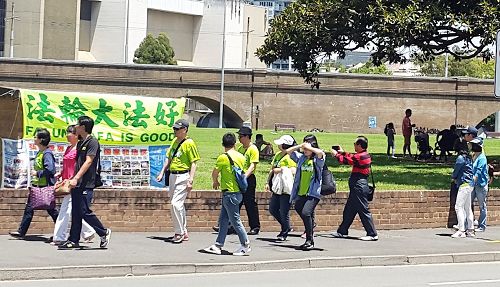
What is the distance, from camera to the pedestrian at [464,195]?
18.1 m

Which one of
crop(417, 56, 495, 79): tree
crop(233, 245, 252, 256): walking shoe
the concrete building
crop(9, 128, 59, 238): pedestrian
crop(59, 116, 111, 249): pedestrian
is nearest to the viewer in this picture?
crop(59, 116, 111, 249): pedestrian

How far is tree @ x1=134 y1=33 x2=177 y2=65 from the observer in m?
101

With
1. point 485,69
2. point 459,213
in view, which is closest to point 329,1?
point 459,213

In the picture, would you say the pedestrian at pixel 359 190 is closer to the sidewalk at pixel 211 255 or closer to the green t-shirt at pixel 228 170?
the sidewalk at pixel 211 255

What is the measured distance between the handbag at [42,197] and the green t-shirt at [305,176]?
12.7 ft

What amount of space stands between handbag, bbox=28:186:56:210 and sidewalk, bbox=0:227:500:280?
1.97 feet

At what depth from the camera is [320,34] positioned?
32.5m

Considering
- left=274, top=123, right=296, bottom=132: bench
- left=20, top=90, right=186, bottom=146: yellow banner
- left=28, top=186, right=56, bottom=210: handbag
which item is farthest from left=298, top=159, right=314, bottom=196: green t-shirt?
left=274, top=123, right=296, bottom=132: bench

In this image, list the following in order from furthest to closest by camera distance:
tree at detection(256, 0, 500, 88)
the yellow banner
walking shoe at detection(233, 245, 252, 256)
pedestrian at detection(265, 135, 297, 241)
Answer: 1. tree at detection(256, 0, 500, 88)
2. the yellow banner
3. pedestrian at detection(265, 135, 297, 241)
4. walking shoe at detection(233, 245, 252, 256)

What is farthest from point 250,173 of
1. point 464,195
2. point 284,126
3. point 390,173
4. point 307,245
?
point 284,126

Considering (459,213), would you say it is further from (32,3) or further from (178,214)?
(32,3)

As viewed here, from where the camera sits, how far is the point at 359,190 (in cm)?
1659

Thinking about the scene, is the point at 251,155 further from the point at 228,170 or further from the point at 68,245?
the point at 68,245

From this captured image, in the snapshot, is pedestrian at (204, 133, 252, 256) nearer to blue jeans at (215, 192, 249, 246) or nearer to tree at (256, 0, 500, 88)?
blue jeans at (215, 192, 249, 246)
